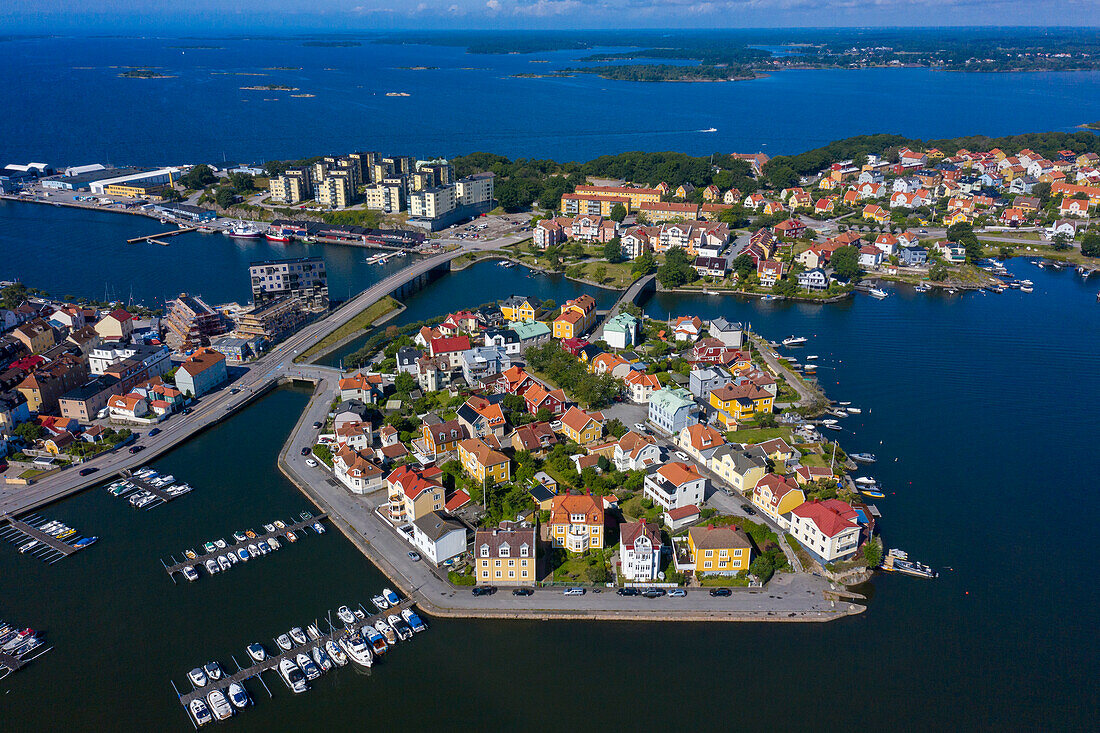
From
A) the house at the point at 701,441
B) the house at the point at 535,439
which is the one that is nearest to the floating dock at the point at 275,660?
A: the house at the point at 535,439

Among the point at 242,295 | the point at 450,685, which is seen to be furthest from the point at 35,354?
the point at 450,685

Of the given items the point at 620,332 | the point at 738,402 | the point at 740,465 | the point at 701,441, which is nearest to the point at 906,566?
the point at 740,465

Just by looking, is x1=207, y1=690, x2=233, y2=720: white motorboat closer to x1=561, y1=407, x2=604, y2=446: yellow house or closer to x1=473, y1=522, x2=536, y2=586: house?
x1=473, y1=522, x2=536, y2=586: house

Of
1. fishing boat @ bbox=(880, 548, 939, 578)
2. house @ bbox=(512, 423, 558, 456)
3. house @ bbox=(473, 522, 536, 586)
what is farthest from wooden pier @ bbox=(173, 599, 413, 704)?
fishing boat @ bbox=(880, 548, 939, 578)

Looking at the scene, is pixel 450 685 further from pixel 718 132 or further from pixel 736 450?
pixel 718 132

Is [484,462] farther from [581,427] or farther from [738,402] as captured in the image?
[738,402]

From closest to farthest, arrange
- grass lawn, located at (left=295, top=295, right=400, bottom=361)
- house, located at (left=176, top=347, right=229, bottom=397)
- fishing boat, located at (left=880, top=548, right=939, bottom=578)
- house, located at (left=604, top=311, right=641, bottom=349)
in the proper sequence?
1. fishing boat, located at (left=880, top=548, right=939, bottom=578)
2. house, located at (left=176, top=347, right=229, bottom=397)
3. house, located at (left=604, top=311, right=641, bottom=349)
4. grass lawn, located at (left=295, top=295, right=400, bottom=361)
